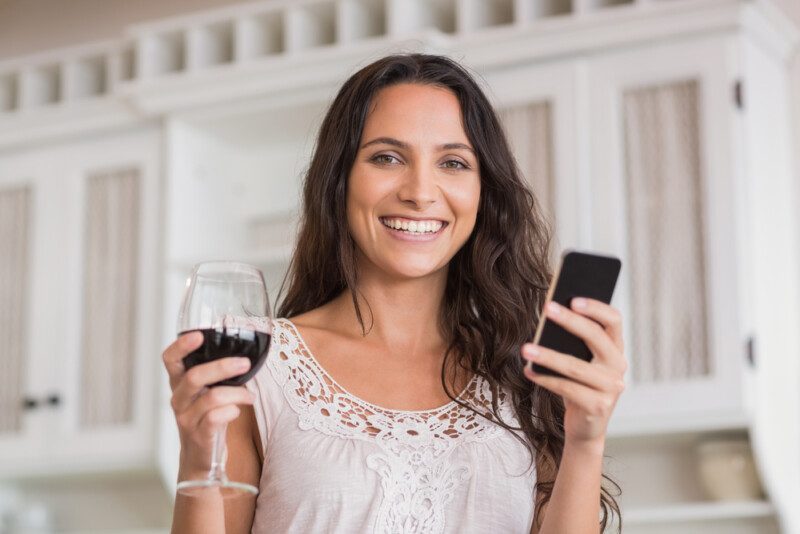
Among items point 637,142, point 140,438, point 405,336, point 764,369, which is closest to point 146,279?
point 140,438

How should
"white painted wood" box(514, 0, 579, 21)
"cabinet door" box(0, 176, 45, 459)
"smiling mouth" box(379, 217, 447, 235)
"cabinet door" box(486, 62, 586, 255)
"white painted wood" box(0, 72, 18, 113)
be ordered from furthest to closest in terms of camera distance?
1. "white painted wood" box(0, 72, 18, 113)
2. "cabinet door" box(0, 176, 45, 459)
3. "white painted wood" box(514, 0, 579, 21)
4. "cabinet door" box(486, 62, 586, 255)
5. "smiling mouth" box(379, 217, 447, 235)

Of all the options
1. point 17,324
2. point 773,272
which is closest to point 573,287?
point 773,272

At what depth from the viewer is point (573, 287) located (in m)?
1.31

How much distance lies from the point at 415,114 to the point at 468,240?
20cm

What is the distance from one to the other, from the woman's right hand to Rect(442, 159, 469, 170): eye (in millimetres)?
534

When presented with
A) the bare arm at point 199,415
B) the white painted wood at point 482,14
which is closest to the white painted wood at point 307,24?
the white painted wood at point 482,14

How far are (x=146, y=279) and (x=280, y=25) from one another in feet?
2.65

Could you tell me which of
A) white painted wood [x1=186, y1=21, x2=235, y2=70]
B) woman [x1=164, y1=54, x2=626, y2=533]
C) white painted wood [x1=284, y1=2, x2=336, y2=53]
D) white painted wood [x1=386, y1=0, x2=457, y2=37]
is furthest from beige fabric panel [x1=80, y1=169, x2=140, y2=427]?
woman [x1=164, y1=54, x2=626, y2=533]

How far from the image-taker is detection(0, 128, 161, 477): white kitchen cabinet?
11.8 feet

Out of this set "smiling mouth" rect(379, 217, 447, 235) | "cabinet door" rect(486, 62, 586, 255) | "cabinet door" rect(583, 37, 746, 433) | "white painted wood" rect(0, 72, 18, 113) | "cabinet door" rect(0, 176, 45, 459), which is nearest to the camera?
"smiling mouth" rect(379, 217, 447, 235)

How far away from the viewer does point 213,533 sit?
1.46 meters

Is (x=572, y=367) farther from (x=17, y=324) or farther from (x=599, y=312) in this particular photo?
Result: (x=17, y=324)

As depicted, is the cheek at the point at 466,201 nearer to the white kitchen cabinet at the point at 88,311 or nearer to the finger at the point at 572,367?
the finger at the point at 572,367

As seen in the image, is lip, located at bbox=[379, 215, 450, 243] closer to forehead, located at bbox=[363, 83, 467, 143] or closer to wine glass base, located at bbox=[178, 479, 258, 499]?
forehead, located at bbox=[363, 83, 467, 143]
